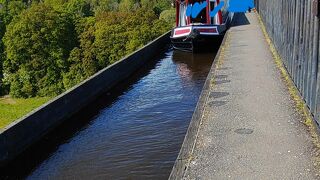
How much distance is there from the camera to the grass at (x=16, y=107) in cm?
4544

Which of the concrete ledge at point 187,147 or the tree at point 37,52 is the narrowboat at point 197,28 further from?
the tree at point 37,52

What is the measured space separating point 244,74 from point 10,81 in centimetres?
5199

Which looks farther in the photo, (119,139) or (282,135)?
(119,139)

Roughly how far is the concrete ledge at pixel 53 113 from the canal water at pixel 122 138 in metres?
0.22

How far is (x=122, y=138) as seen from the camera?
986cm

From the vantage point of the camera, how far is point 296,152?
668 centimetres

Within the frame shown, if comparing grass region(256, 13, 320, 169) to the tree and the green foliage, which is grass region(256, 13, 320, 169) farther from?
the tree

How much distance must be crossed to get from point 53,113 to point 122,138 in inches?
72.9

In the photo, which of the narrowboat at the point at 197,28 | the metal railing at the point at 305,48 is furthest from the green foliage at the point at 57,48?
the metal railing at the point at 305,48

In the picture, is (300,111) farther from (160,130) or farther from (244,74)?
(244,74)

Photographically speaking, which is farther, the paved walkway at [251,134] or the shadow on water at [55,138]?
the shadow on water at [55,138]

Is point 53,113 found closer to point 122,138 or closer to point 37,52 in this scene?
point 122,138

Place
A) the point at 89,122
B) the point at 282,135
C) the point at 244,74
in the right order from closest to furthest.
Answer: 1. the point at 282,135
2. the point at 89,122
3. the point at 244,74

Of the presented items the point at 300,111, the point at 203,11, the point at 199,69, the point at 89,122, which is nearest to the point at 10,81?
the point at 203,11
